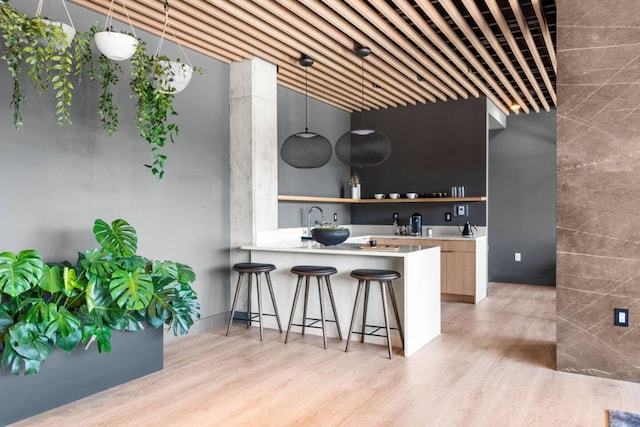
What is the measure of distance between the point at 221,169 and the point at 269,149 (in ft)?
1.89

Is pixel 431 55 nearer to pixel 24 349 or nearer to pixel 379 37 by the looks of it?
pixel 379 37

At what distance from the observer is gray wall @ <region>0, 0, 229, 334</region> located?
10.6 ft

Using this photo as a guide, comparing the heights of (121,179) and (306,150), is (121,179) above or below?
below

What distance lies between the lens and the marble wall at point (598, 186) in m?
3.21

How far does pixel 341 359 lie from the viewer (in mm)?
3752

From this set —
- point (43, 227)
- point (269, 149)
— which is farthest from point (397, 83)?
point (43, 227)

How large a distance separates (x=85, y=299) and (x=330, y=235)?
230 cm

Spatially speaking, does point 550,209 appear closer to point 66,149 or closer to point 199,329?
point 199,329

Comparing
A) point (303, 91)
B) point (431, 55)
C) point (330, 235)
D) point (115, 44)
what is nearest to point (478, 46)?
point (431, 55)

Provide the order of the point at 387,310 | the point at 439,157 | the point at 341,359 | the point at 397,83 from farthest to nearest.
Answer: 1. the point at 439,157
2. the point at 397,83
3. the point at 387,310
4. the point at 341,359

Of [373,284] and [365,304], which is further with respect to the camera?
[373,284]

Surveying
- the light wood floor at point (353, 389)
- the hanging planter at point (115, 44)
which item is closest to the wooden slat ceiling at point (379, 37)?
the hanging planter at point (115, 44)

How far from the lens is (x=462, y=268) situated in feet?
19.9

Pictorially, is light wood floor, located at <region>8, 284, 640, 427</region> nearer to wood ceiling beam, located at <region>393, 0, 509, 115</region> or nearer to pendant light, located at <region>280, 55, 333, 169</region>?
pendant light, located at <region>280, 55, 333, 169</region>
